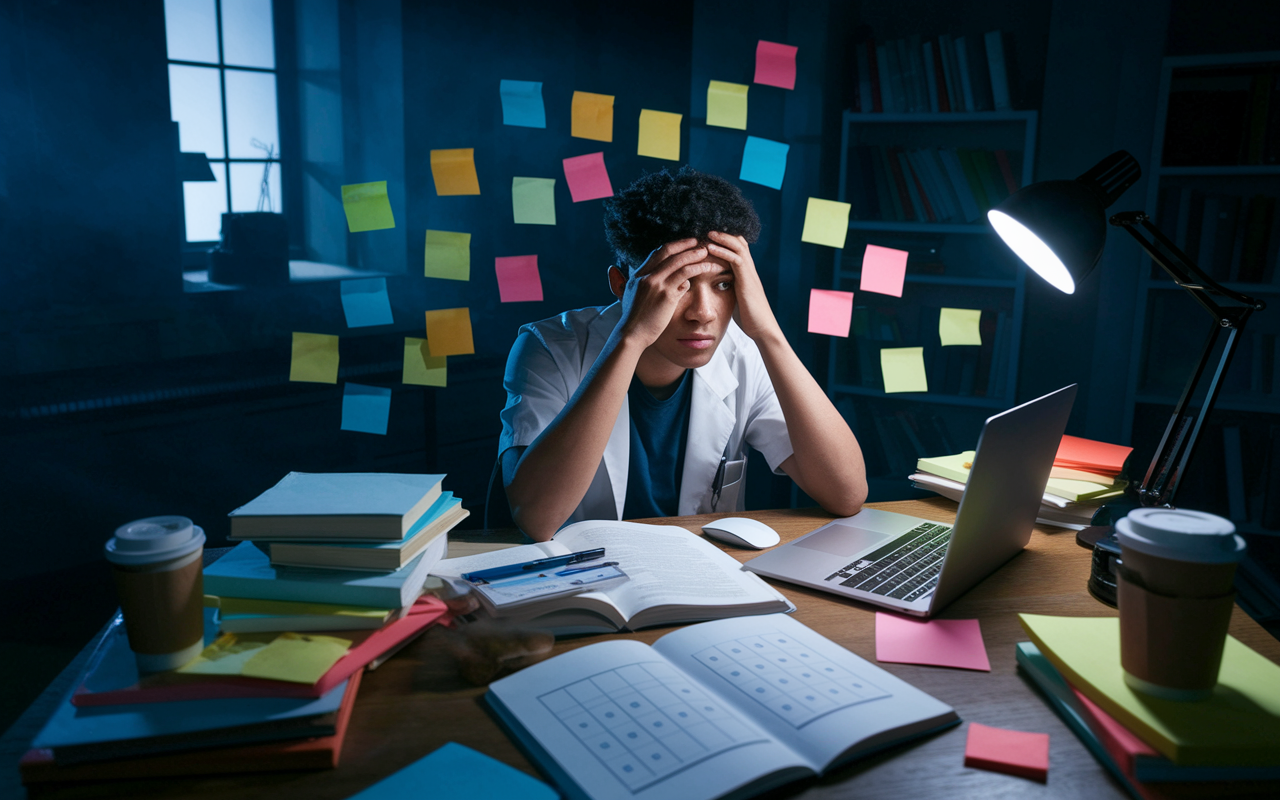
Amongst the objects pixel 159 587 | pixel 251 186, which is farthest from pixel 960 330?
pixel 251 186

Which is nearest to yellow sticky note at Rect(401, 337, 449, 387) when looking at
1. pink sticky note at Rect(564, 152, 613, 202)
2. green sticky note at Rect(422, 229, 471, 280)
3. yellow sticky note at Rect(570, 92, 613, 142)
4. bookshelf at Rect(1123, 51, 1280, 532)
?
green sticky note at Rect(422, 229, 471, 280)

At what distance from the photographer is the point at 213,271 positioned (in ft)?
9.60

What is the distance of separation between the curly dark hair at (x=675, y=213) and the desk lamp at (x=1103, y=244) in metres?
0.46

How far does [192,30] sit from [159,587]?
2.81 m

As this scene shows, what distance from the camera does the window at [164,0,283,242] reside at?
2840 millimetres

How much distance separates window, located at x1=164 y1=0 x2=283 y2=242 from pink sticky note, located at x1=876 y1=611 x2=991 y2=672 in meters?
2.79

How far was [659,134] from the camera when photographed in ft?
7.37

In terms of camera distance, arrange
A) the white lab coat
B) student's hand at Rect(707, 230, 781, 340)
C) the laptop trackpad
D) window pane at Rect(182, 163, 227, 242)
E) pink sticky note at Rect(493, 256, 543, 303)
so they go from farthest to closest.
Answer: window pane at Rect(182, 163, 227, 242) < pink sticky note at Rect(493, 256, 543, 303) < the white lab coat < student's hand at Rect(707, 230, 781, 340) < the laptop trackpad

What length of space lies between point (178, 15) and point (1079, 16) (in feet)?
10.3

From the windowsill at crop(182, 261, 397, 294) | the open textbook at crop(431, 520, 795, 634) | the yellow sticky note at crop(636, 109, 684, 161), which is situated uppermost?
the yellow sticky note at crop(636, 109, 684, 161)

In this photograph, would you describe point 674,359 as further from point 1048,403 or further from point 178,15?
point 178,15

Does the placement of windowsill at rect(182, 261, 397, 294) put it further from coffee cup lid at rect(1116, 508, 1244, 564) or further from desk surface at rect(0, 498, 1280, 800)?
coffee cup lid at rect(1116, 508, 1244, 564)

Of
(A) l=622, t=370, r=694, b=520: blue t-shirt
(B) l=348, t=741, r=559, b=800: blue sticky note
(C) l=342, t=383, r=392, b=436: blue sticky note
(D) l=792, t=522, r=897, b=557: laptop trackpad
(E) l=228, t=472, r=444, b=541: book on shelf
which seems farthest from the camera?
(C) l=342, t=383, r=392, b=436: blue sticky note

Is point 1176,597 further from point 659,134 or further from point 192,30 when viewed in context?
point 192,30
